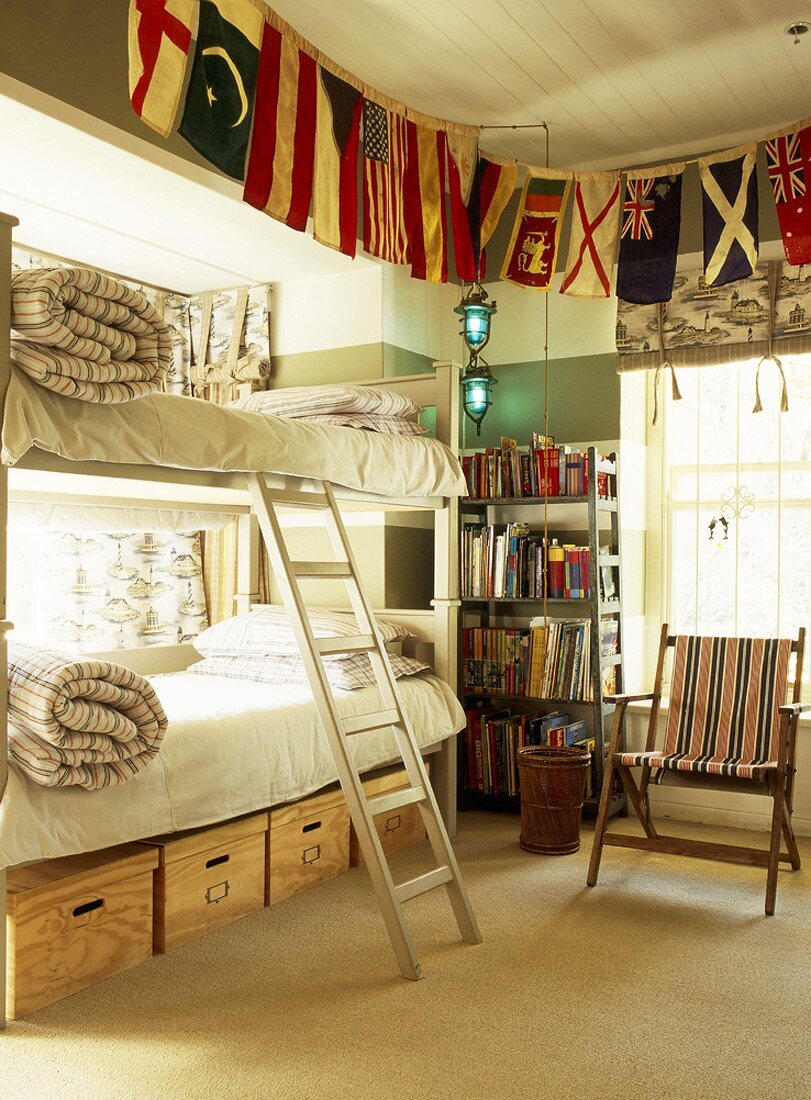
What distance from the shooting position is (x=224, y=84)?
3180 millimetres

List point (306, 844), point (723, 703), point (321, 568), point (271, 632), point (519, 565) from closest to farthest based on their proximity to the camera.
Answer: point (321, 568)
point (306, 844)
point (723, 703)
point (271, 632)
point (519, 565)

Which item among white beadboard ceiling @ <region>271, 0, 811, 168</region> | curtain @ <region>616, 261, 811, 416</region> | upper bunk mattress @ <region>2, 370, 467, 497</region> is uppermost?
white beadboard ceiling @ <region>271, 0, 811, 168</region>

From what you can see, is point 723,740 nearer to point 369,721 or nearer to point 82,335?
point 369,721

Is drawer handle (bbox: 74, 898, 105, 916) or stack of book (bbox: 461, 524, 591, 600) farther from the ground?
stack of book (bbox: 461, 524, 591, 600)

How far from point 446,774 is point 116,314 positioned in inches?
99.7

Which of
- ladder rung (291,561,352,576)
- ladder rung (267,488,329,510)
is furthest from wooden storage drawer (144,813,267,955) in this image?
ladder rung (267,488,329,510)

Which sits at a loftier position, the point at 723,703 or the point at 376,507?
A: the point at 376,507

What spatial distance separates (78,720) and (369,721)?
1.00 meters

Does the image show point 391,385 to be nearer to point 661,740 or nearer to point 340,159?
point 340,159

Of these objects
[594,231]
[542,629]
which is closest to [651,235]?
[594,231]

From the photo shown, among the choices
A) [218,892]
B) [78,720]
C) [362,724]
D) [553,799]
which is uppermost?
[78,720]

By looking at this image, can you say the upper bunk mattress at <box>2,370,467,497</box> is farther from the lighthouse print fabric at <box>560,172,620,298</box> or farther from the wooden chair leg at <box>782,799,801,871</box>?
the wooden chair leg at <box>782,799,801,871</box>

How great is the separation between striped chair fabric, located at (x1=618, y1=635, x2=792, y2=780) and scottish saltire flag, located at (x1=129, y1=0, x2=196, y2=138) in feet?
8.73

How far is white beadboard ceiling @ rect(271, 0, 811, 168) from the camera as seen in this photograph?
3.62 meters
